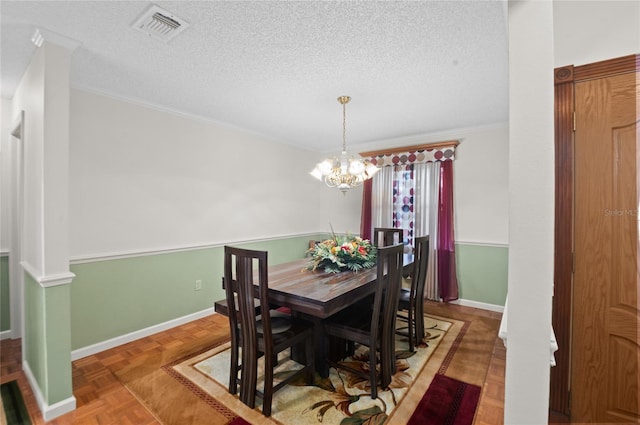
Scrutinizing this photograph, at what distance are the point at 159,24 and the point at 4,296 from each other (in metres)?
3.07

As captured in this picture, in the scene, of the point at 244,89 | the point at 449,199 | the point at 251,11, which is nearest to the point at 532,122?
the point at 251,11

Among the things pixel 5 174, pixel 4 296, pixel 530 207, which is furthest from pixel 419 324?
pixel 5 174

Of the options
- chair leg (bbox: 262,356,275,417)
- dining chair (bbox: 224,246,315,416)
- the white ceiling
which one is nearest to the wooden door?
the white ceiling

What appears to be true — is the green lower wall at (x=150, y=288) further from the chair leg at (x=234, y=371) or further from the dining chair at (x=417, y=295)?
the dining chair at (x=417, y=295)

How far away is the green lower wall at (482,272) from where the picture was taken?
3.73 meters

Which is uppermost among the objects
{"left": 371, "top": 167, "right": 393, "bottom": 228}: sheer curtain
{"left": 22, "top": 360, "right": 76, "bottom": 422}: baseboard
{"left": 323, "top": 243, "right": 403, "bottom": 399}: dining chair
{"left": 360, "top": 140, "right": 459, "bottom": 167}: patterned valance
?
{"left": 360, "top": 140, "right": 459, "bottom": 167}: patterned valance

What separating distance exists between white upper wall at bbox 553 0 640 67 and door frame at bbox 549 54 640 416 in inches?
5.5

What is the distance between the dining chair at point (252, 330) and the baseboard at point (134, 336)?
4.84ft

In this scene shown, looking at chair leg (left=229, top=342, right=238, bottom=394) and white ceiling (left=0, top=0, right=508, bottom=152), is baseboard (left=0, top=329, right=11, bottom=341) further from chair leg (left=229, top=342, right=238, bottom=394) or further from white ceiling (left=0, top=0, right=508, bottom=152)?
chair leg (left=229, top=342, right=238, bottom=394)

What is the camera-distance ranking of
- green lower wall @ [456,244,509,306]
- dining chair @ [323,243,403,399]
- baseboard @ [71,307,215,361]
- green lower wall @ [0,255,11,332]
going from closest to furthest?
dining chair @ [323,243,403,399] → baseboard @ [71,307,215,361] → green lower wall @ [0,255,11,332] → green lower wall @ [456,244,509,306]

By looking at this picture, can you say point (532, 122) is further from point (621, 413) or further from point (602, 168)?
point (621, 413)

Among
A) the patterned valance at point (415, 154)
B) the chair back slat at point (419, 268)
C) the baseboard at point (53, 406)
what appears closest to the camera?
the baseboard at point (53, 406)

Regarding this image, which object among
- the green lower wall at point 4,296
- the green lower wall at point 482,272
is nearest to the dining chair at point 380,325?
the green lower wall at point 482,272

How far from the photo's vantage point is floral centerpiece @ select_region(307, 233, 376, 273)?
104 inches
